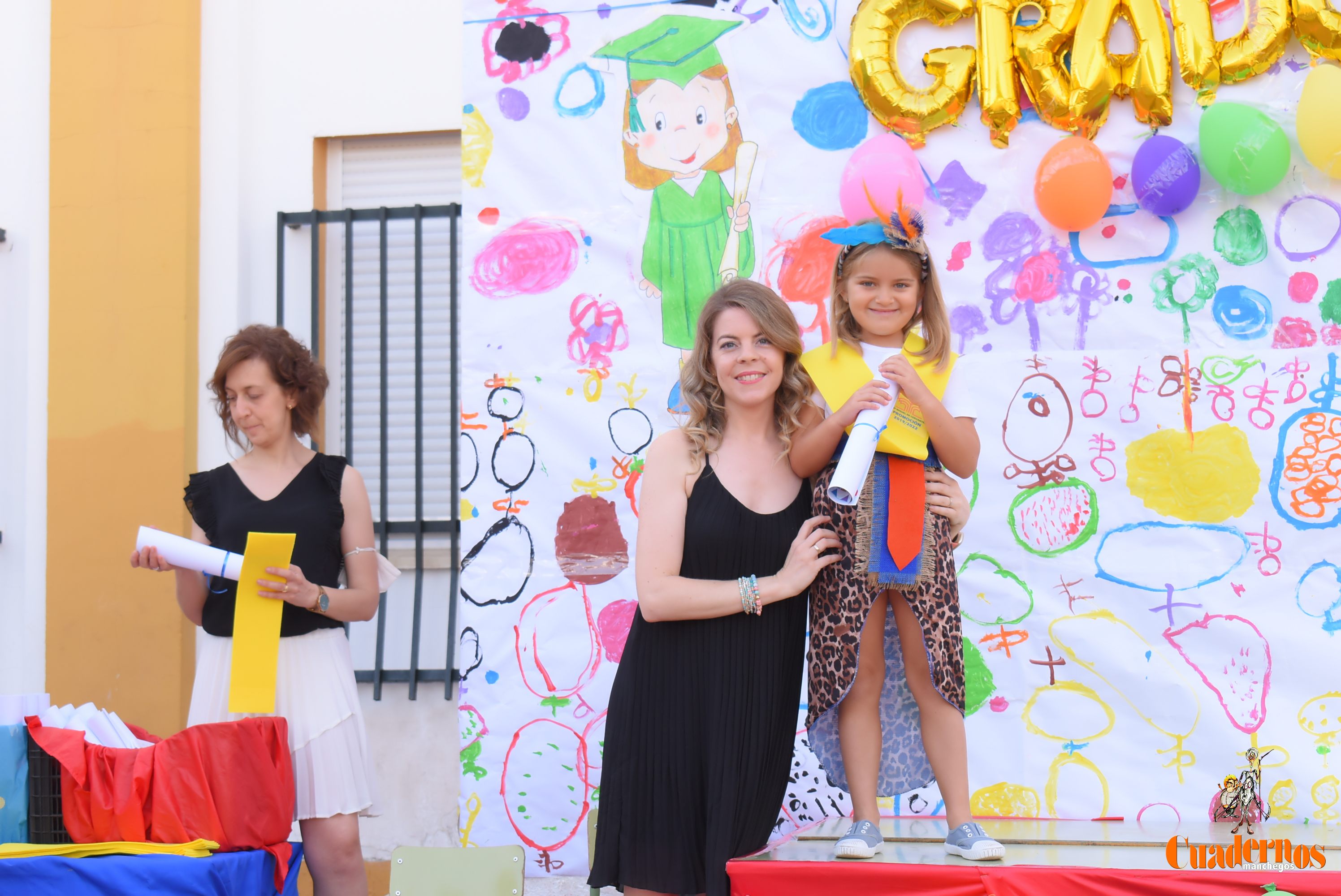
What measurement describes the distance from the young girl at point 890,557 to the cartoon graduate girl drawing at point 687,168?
1.01m

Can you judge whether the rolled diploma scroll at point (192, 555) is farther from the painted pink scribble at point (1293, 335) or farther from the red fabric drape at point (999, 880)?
the painted pink scribble at point (1293, 335)

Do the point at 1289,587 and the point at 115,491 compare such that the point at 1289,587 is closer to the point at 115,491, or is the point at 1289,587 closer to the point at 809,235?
the point at 809,235

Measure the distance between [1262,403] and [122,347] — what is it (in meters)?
3.71

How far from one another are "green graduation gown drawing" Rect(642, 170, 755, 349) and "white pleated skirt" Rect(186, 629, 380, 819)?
137cm

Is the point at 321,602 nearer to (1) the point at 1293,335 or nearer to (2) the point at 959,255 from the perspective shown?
(2) the point at 959,255

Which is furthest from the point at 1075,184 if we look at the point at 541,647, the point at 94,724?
the point at 94,724

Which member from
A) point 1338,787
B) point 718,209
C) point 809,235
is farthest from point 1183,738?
point 718,209

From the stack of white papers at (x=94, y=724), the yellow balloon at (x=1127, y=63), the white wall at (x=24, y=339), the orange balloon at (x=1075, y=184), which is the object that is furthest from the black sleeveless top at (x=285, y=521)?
the yellow balloon at (x=1127, y=63)

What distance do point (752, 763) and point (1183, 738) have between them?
1.57 m

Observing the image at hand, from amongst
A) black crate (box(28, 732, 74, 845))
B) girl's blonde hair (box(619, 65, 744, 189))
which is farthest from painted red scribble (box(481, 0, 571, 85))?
black crate (box(28, 732, 74, 845))

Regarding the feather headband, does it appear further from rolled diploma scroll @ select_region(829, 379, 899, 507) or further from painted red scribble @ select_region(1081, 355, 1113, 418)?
painted red scribble @ select_region(1081, 355, 1113, 418)

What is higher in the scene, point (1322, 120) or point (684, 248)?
point (1322, 120)

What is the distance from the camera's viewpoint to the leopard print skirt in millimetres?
2131

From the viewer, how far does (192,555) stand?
2.43 meters
